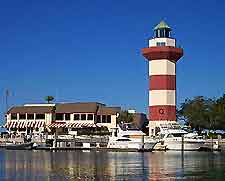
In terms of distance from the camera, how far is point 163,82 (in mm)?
105500

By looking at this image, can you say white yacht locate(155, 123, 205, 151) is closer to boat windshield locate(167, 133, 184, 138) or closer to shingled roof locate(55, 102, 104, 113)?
boat windshield locate(167, 133, 184, 138)

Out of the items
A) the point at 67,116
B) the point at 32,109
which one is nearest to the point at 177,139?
the point at 67,116

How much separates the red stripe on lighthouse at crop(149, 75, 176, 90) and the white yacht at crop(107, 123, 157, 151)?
333 inches

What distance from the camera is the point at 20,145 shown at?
111 meters

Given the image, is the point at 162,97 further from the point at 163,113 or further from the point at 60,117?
the point at 60,117

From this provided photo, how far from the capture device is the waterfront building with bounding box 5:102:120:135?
12769cm

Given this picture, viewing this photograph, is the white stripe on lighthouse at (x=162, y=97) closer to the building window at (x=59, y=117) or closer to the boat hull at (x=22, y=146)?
the boat hull at (x=22, y=146)

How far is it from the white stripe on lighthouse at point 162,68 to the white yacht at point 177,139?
9.57m

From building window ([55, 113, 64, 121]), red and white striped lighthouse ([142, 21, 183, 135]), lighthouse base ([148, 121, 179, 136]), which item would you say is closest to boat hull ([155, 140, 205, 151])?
lighthouse base ([148, 121, 179, 136])

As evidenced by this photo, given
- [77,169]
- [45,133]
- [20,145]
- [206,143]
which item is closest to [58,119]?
[45,133]

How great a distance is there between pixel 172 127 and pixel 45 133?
3298cm

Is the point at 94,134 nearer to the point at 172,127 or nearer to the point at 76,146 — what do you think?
the point at 76,146

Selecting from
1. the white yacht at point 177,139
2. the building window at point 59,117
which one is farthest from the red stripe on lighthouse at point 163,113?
the building window at point 59,117

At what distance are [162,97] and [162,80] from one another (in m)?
2.89
